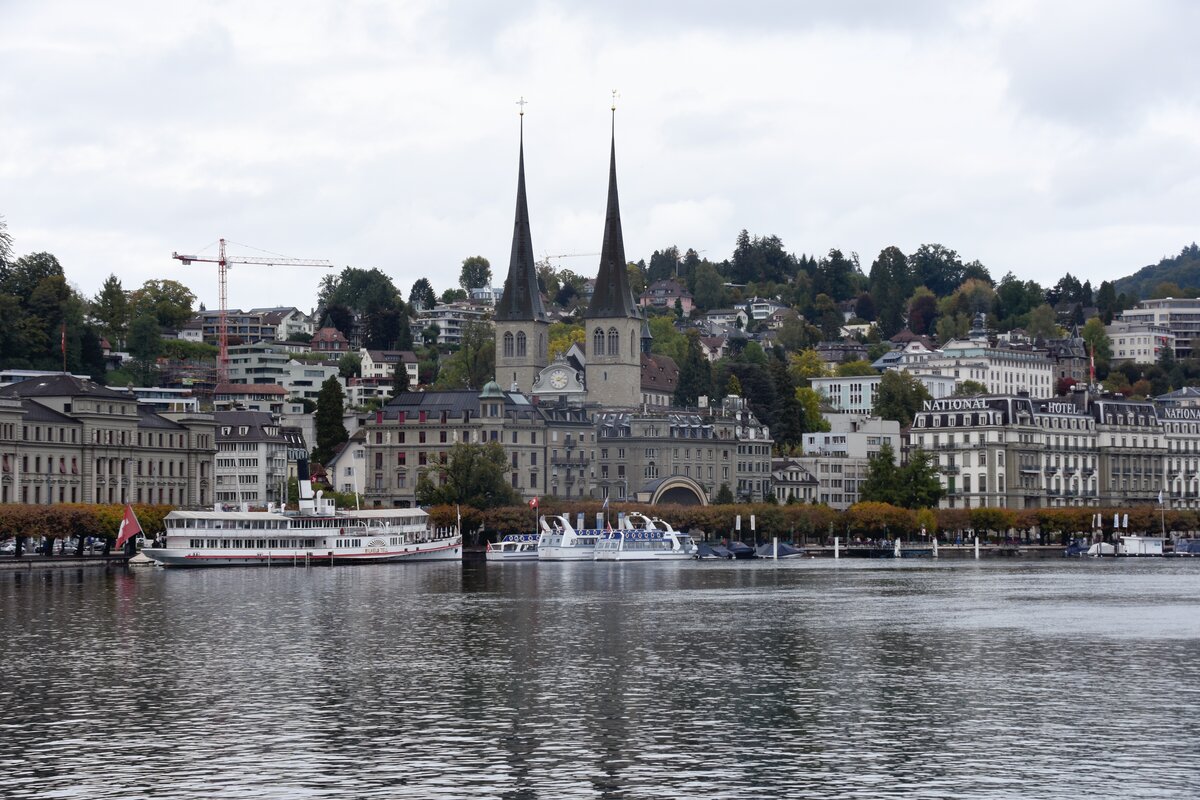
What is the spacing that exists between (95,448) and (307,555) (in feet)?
79.2

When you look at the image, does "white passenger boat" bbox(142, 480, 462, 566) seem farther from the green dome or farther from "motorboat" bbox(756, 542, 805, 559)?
the green dome

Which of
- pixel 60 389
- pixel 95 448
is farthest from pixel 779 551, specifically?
pixel 60 389

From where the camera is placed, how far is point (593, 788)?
4453 centimetres

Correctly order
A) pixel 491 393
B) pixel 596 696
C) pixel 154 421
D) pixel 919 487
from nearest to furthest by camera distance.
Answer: pixel 596 696
pixel 154 421
pixel 491 393
pixel 919 487

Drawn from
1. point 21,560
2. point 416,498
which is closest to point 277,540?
point 21,560

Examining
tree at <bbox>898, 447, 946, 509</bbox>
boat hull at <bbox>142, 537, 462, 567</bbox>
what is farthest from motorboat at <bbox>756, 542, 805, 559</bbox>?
boat hull at <bbox>142, 537, 462, 567</bbox>

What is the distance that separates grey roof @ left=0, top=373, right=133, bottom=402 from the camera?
163 m

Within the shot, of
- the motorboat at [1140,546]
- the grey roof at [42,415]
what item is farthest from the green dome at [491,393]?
the motorboat at [1140,546]

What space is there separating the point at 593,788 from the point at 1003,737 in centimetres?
1220

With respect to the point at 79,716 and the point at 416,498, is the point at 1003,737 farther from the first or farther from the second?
the point at 416,498

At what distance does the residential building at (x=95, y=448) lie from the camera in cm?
15488

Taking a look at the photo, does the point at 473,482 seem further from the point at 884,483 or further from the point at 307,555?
the point at 884,483

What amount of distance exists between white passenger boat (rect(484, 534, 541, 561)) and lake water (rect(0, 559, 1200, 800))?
58.5 meters

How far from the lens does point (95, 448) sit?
534 feet
